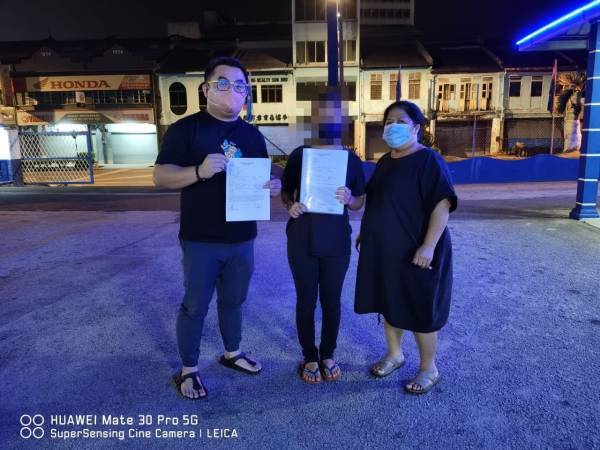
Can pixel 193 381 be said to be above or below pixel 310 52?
below

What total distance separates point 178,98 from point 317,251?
Result: 95.4ft

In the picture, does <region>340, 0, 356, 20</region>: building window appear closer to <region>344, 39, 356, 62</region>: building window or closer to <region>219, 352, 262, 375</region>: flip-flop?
<region>344, 39, 356, 62</region>: building window

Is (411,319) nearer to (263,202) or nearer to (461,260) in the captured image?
(263,202)

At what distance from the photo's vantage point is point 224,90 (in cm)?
264

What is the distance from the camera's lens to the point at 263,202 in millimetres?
2816

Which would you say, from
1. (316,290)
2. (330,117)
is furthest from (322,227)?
(330,117)

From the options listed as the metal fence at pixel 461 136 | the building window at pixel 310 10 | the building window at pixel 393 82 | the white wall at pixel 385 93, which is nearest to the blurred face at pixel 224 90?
the white wall at pixel 385 93

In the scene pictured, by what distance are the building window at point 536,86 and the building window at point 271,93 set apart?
1580 cm

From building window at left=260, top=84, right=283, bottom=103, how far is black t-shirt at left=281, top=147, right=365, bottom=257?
2750cm

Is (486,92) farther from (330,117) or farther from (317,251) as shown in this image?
(317,251)

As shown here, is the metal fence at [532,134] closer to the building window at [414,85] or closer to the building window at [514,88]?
the building window at [514,88]

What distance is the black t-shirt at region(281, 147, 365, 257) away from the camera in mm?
2812

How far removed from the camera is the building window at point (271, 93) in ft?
95.9

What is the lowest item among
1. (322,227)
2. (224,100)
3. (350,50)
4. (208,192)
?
(322,227)
